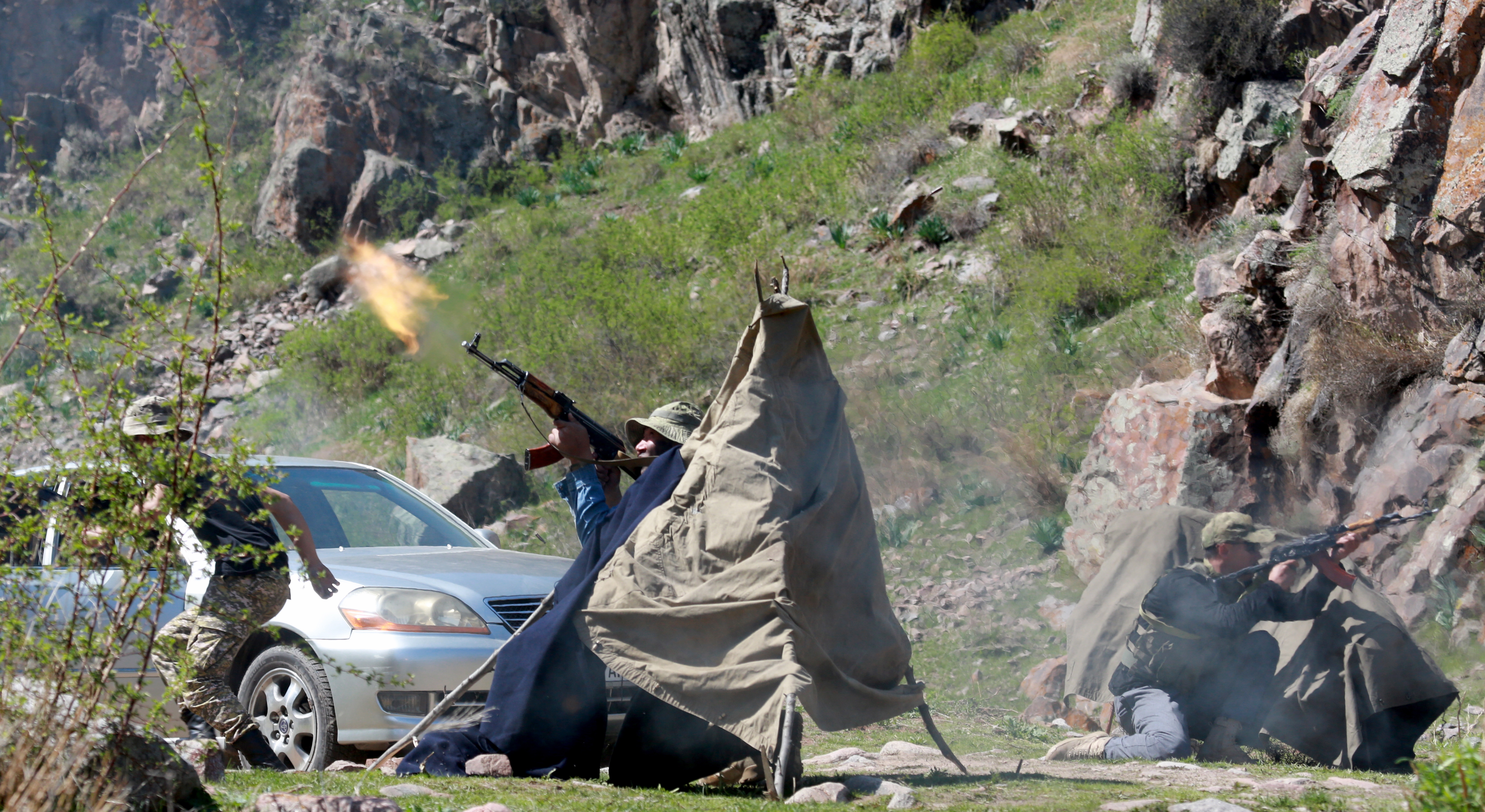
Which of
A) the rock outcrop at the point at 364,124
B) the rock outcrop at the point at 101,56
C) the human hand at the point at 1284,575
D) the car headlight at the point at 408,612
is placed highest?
the rock outcrop at the point at 101,56

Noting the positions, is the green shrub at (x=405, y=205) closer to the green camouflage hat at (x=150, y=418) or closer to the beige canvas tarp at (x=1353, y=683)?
the green camouflage hat at (x=150, y=418)

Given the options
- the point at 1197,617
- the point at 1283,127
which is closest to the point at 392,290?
the point at 1283,127

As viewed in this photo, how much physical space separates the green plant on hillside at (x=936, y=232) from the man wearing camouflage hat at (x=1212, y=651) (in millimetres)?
9817

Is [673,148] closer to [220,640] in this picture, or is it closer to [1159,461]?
[1159,461]

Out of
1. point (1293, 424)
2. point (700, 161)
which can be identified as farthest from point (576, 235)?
point (1293, 424)

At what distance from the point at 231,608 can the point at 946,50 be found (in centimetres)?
1803

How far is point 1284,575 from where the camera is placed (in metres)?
5.66

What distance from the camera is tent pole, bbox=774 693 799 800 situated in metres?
3.41

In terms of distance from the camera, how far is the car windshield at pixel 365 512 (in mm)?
6121

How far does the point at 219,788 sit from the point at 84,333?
1582 millimetres

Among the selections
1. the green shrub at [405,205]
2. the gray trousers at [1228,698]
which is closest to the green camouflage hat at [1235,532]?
the gray trousers at [1228,698]

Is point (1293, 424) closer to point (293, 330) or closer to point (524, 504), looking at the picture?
point (524, 504)

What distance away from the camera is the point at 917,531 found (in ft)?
33.8

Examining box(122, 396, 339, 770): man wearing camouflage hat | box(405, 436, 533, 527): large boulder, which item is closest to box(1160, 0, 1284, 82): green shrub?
box(405, 436, 533, 527): large boulder
